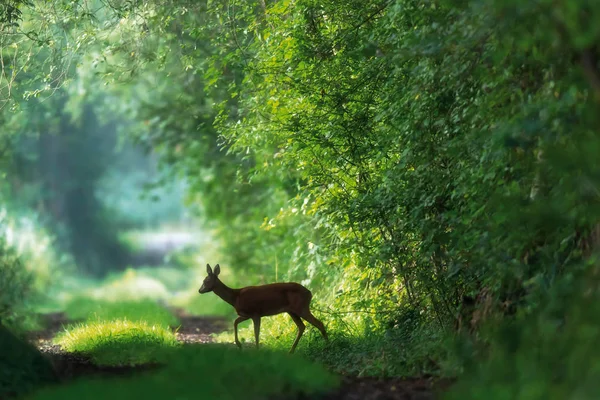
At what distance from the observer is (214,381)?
651cm

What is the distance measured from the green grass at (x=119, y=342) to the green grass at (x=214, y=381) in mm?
1832

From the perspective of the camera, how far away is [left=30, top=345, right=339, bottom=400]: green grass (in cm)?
613

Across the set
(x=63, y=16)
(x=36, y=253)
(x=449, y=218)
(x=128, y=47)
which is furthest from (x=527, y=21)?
(x=36, y=253)

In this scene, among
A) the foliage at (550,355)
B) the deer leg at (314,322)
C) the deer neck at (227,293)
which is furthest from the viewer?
the deer neck at (227,293)

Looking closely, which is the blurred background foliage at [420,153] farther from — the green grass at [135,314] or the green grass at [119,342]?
the green grass at [135,314]

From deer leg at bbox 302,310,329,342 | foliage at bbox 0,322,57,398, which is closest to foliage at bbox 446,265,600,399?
foliage at bbox 0,322,57,398

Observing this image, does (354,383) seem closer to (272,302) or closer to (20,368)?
(272,302)

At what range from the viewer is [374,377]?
8828 mm

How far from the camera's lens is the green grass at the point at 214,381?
6.13 metres

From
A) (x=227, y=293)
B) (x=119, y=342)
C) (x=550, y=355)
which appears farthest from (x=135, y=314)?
(x=550, y=355)

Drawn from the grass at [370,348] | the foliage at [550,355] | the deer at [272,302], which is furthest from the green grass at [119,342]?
the foliage at [550,355]

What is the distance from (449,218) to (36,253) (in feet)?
73.4

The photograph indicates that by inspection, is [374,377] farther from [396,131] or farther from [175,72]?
[175,72]

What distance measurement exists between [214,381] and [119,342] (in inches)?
183
